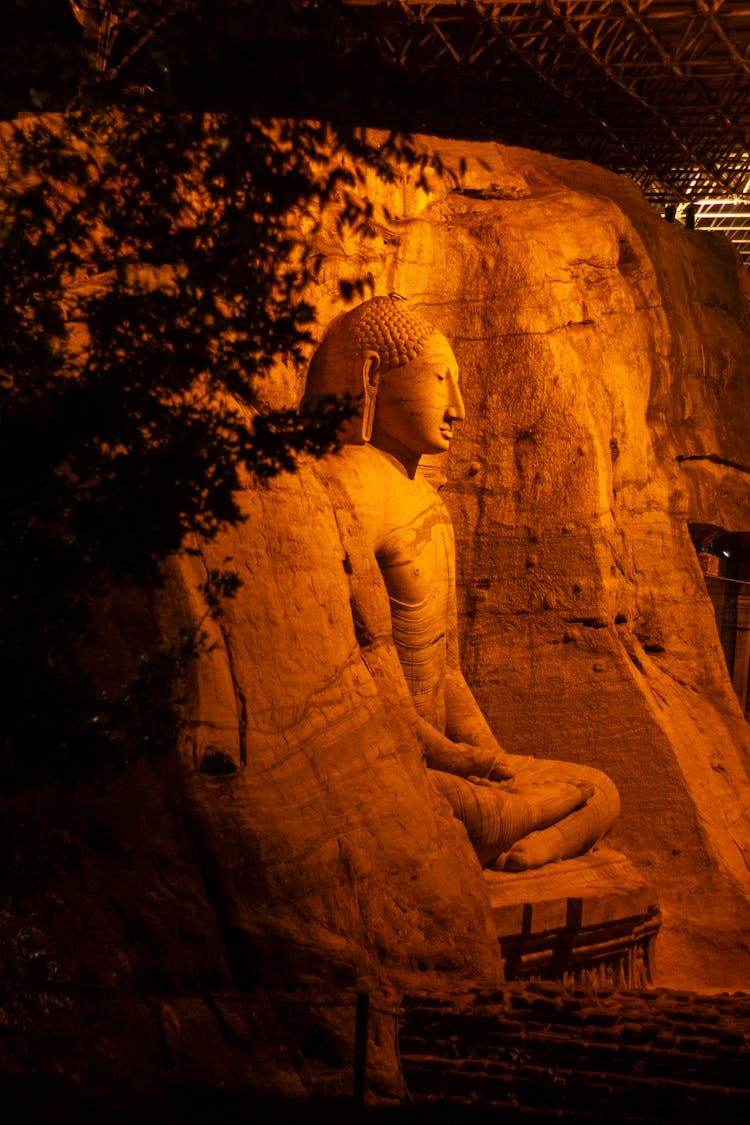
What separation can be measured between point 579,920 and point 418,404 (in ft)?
7.70

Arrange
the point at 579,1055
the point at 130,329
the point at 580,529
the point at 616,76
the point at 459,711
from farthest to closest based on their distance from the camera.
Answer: the point at 616,76
the point at 580,529
the point at 459,711
the point at 579,1055
the point at 130,329

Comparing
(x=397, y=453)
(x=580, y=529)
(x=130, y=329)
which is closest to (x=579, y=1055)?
(x=130, y=329)

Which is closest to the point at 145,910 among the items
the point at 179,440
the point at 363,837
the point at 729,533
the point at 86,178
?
the point at 363,837

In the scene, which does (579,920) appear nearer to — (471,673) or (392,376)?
(471,673)

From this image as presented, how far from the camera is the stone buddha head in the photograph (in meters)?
7.12

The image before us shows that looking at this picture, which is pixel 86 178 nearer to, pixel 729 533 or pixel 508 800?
pixel 508 800

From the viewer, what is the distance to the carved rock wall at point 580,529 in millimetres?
8000

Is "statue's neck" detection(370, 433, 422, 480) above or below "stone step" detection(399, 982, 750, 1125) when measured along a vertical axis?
above

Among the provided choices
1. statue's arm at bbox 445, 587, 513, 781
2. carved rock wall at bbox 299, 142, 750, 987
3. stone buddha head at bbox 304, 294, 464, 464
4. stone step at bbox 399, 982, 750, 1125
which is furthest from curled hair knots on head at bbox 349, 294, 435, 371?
stone step at bbox 399, 982, 750, 1125

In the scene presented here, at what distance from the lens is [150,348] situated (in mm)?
3807

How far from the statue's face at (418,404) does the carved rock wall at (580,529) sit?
891 mm

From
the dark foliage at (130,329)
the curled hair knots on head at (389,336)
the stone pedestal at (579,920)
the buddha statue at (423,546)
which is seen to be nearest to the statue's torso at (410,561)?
the buddha statue at (423,546)

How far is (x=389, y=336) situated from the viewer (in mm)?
7125

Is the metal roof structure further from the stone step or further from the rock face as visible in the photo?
the stone step
